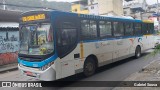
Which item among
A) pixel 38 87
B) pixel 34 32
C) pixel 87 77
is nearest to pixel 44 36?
pixel 34 32

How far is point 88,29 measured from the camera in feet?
30.1

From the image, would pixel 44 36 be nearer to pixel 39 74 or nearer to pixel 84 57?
pixel 39 74

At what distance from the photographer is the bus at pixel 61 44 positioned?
7340 millimetres

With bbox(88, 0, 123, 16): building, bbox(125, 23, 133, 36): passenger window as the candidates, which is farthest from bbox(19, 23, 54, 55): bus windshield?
bbox(88, 0, 123, 16): building

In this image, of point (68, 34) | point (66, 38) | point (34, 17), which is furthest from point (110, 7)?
point (34, 17)

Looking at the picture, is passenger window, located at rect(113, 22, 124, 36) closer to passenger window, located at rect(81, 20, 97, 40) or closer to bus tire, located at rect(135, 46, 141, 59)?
passenger window, located at rect(81, 20, 97, 40)

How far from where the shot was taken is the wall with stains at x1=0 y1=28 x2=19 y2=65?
14094mm

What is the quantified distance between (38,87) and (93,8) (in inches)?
2354

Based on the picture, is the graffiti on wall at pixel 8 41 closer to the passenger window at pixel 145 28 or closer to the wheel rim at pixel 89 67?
the wheel rim at pixel 89 67

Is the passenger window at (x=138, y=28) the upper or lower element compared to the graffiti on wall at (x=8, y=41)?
upper

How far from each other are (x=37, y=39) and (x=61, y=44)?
2.92 feet

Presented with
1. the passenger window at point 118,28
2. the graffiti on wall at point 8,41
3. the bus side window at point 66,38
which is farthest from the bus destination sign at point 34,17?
the graffiti on wall at point 8,41

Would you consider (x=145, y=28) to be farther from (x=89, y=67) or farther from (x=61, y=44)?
(x=61, y=44)

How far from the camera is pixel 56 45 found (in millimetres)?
7344
